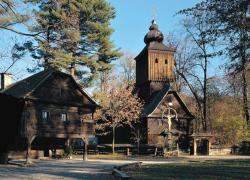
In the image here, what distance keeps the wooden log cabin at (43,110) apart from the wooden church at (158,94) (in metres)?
12.8

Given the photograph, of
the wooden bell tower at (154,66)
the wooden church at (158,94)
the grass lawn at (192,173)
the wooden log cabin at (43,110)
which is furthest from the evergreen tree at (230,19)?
the wooden bell tower at (154,66)

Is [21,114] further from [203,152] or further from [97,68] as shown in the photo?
[203,152]

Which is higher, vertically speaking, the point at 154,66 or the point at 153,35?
the point at 153,35

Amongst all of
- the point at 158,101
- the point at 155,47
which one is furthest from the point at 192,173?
the point at 155,47

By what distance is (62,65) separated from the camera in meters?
50.2

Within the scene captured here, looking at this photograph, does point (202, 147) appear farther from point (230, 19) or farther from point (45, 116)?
point (230, 19)

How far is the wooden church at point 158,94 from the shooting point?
53.0 m

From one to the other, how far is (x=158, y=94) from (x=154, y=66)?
4250mm

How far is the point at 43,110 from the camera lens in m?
38.2

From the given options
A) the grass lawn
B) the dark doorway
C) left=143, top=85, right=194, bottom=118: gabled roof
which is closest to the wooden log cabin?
left=143, top=85, right=194, bottom=118: gabled roof

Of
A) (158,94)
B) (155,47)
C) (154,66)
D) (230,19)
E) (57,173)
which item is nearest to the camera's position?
(230,19)

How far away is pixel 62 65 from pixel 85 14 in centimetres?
670

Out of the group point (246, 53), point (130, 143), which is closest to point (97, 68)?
point (130, 143)

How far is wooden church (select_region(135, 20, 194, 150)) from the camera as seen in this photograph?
53031mm
